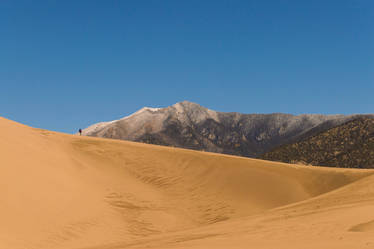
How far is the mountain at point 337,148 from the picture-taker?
6631cm

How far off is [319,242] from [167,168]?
53.7ft

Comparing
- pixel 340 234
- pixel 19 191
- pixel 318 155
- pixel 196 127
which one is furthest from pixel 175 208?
pixel 196 127

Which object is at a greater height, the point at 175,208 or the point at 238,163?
the point at 238,163

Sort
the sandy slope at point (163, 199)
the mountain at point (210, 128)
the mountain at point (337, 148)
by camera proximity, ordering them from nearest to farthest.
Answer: the sandy slope at point (163, 199), the mountain at point (337, 148), the mountain at point (210, 128)

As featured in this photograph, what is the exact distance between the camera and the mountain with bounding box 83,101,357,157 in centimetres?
15425

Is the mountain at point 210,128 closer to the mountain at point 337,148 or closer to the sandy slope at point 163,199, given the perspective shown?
the mountain at point 337,148

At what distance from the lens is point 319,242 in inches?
247

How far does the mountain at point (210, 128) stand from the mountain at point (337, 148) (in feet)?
212

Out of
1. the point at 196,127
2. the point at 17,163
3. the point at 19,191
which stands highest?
the point at 196,127

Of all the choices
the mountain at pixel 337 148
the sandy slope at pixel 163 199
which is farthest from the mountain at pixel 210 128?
the sandy slope at pixel 163 199

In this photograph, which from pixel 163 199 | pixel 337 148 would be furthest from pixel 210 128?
pixel 163 199

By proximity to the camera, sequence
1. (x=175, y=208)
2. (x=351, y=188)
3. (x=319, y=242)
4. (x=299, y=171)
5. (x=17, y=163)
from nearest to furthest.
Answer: (x=319, y=242)
(x=351, y=188)
(x=17, y=163)
(x=175, y=208)
(x=299, y=171)

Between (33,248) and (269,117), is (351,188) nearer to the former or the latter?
(33,248)

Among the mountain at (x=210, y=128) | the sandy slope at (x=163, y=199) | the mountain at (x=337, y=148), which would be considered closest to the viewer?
the sandy slope at (x=163, y=199)
